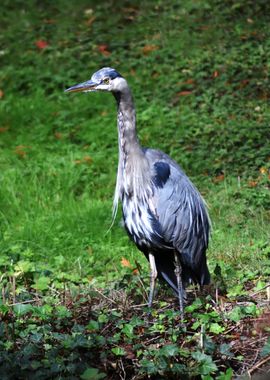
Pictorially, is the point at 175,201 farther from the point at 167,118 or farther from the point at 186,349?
the point at 167,118

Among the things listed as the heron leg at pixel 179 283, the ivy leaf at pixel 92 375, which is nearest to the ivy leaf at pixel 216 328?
the heron leg at pixel 179 283

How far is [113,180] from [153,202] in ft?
10.3

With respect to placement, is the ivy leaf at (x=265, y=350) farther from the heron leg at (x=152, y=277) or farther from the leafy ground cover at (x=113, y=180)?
the heron leg at (x=152, y=277)

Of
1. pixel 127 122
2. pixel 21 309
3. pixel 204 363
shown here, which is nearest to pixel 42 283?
pixel 21 309

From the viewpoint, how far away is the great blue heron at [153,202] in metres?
5.56

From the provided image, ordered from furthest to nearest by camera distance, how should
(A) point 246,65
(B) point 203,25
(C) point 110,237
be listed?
(B) point 203,25 < (A) point 246,65 < (C) point 110,237

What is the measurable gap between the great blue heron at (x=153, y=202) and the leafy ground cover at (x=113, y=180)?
30cm

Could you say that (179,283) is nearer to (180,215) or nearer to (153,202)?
(180,215)

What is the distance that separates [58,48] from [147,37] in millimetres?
1178

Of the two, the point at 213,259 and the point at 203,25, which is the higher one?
the point at 203,25

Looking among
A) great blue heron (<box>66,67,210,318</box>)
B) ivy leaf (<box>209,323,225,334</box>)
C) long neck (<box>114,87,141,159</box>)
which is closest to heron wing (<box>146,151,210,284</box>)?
great blue heron (<box>66,67,210,318</box>)

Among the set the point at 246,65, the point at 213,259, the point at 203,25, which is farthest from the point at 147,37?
the point at 213,259

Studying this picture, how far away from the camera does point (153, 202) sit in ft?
18.4

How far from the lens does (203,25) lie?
1142 centimetres
